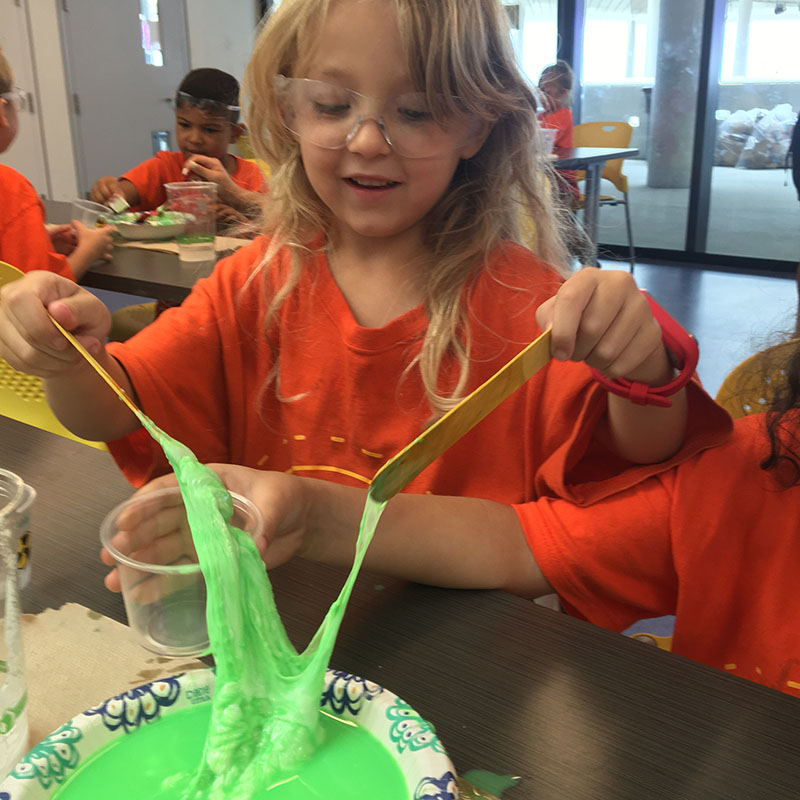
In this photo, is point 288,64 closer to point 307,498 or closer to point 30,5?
point 307,498

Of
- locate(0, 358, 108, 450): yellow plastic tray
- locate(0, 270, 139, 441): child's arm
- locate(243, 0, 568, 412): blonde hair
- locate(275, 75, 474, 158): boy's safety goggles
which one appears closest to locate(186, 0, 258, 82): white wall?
locate(0, 358, 108, 450): yellow plastic tray

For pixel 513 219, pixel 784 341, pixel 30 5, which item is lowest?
pixel 784 341

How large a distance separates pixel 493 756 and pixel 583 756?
0.18 ft

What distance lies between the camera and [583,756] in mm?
505

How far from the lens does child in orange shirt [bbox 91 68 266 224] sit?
283 cm

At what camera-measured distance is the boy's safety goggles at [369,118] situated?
1.00 m

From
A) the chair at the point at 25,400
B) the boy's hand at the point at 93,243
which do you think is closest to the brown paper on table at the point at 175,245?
the boy's hand at the point at 93,243

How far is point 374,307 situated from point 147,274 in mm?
956

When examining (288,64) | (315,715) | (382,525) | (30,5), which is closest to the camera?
(315,715)

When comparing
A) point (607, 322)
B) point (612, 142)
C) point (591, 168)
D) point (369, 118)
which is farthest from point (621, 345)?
point (612, 142)

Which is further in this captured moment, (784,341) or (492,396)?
(784,341)

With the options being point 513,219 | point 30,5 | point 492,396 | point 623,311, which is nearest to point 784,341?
point 623,311

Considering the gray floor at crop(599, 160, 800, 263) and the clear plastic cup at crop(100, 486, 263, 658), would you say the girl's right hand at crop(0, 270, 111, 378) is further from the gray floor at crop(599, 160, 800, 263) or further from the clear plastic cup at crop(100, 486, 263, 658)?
the gray floor at crop(599, 160, 800, 263)

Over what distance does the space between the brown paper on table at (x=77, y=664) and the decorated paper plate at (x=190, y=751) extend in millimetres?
93
